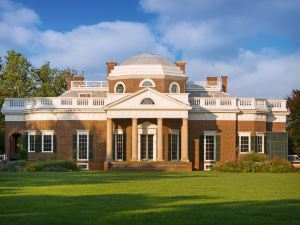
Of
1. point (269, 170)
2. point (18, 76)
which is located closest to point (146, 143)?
point (269, 170)

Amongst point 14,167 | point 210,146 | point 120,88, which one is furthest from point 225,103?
point 14,167

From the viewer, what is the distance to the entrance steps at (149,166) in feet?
147

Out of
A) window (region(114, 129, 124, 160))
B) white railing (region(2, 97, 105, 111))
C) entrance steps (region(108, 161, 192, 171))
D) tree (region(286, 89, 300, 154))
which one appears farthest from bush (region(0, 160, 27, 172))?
tree (region(286, 89, 300, 154))

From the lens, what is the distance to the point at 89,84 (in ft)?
184

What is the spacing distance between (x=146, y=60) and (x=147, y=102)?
232 inches

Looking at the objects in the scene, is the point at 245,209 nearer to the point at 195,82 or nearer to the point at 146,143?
the point at 146,143

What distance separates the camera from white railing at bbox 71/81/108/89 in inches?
2201

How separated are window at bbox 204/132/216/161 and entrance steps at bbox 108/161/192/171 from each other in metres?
4.92

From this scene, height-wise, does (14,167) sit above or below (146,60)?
below

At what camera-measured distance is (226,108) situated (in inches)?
1988

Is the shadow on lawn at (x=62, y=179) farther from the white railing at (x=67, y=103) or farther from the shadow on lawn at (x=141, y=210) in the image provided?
the white railing at (x=67, y=103)

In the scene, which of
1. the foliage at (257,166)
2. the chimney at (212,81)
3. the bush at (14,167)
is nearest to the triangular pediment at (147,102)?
the foliage at (257,166)

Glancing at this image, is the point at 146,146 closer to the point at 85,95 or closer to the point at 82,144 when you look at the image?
the point at 82,144

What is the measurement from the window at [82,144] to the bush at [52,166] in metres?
6.82
